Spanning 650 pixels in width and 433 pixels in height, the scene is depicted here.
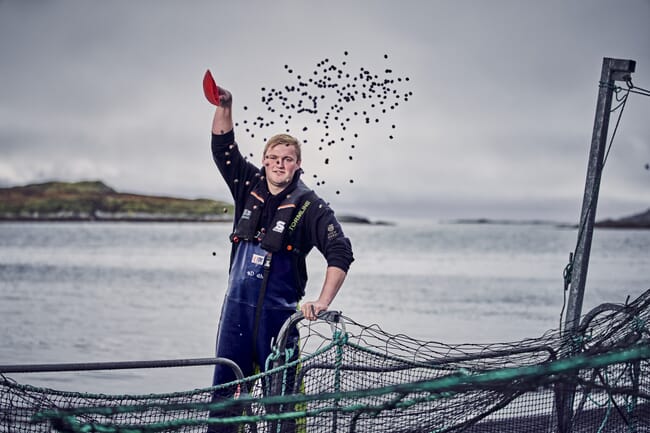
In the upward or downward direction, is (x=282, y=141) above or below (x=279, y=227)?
above

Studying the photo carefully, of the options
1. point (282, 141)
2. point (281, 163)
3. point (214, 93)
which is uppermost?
point (214, 93)

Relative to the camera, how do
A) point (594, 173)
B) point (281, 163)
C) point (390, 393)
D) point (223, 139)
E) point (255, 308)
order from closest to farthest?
1. point (390, 393)
2. point (255, 308)
3. point (281, 163)
4. point (223, 139)
5. point (594, 173)

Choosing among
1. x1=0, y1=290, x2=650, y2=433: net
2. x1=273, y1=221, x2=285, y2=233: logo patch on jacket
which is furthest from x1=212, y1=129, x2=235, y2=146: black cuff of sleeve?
x1=0, y1=290, x2=650, y2=433: net

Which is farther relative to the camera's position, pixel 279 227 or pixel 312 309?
pixel 279 227

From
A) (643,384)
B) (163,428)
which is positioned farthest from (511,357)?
(163,428)

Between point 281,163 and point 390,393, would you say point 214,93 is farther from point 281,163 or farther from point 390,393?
point 390,393

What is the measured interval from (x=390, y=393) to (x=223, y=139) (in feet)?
7.43

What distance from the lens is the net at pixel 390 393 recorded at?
9.13ft

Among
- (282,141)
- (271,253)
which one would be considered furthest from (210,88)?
(271,253)

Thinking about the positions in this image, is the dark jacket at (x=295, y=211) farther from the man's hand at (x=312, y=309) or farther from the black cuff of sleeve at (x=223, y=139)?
the man's hand at (x=312, y=309)

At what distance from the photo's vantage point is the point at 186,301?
22.0m

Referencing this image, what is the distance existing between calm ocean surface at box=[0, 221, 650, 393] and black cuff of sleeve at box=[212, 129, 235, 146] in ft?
16.1

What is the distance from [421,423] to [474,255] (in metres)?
45.7

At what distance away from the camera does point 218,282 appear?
28891mm
